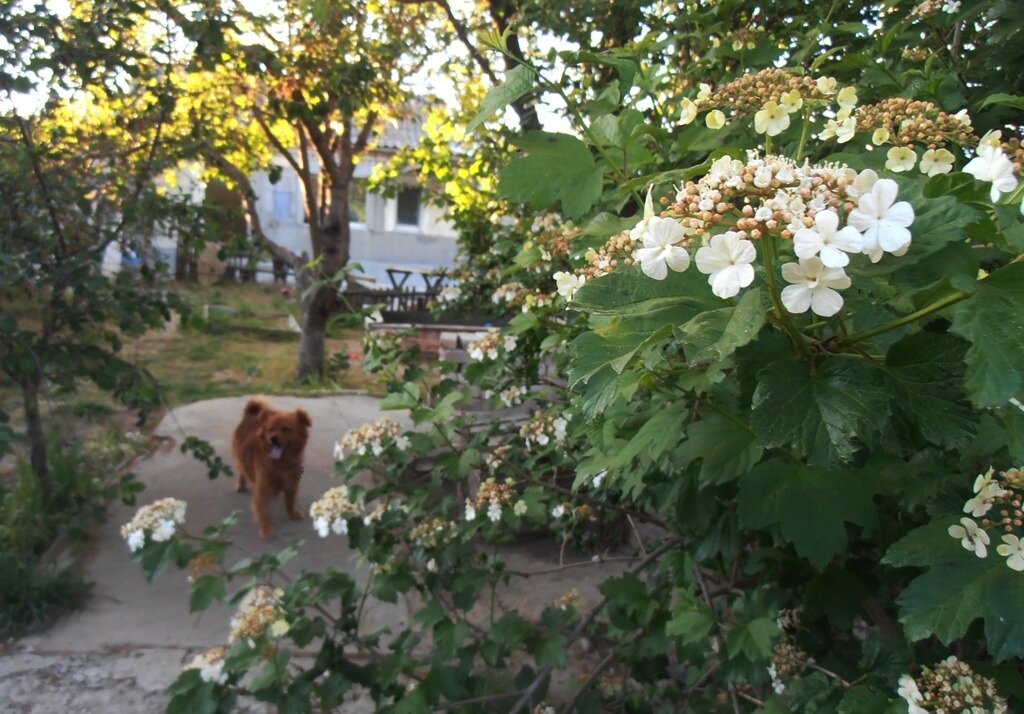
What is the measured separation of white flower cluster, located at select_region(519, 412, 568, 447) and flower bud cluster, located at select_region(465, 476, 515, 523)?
6.4 inches

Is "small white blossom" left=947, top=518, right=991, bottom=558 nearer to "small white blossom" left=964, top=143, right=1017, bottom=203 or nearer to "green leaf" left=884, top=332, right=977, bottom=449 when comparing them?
"green leaf" left=884, top=332, right=977, bottom=449

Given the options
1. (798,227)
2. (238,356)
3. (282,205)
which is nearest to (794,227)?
(798,227)

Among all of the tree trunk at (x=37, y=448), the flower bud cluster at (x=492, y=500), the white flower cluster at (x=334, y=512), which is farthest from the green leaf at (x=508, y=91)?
the tree trunk at (x=37, y=448)

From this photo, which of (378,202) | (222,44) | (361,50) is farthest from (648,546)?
(378,202)

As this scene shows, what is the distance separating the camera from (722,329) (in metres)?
0.89

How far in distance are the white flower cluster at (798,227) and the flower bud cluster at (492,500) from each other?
1.75 meters

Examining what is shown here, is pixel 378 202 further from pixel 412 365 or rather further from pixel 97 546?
pixel 412 365

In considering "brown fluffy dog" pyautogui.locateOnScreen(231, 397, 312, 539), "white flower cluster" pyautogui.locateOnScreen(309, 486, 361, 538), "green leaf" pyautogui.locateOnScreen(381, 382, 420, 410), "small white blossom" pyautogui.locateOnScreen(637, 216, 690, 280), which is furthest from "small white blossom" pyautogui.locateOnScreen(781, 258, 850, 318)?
"brown fluffy dog" pyautogui.locateOnScreen(231, 397, 312, 539)

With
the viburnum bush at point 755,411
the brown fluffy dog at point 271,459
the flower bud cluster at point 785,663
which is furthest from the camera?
the brown fluffy dog at point 271,459

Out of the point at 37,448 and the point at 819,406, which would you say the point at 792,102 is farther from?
the point at 37,448

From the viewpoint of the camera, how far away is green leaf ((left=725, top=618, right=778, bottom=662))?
1.92m

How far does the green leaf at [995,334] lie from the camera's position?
832mm

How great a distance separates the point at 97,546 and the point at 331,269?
175 inches

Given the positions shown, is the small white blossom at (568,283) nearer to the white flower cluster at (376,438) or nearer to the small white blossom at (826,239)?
the small white blossom at (826,239)
